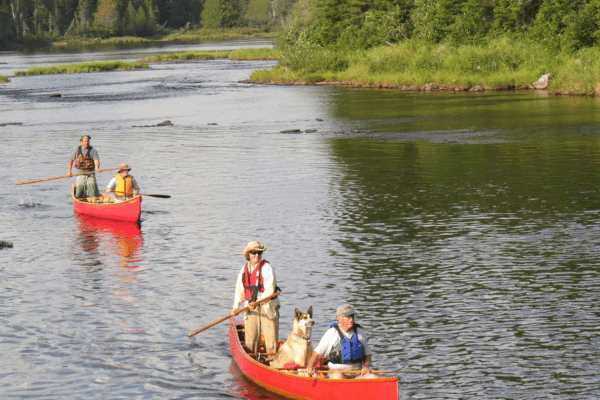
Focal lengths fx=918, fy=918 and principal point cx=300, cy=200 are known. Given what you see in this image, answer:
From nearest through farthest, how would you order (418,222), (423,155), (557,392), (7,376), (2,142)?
1. (557,392)
2. (7,376)
3. (418,222)
4. (423,155)
5. (2,142)

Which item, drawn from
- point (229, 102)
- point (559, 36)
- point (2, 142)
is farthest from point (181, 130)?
point (559, 36)

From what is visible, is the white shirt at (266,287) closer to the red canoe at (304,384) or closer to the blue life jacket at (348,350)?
the red canoe at (304,384)

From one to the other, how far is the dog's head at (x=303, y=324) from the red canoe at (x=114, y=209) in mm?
16696

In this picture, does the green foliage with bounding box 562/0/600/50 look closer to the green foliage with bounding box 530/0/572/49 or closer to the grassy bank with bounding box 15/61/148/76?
the green foliage with bounding box 530/0/572/49

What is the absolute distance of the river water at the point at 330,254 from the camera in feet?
61.7

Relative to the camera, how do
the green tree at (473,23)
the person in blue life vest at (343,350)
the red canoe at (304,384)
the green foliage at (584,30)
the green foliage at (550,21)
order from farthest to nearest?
the green tree at (473,23) < the green foliage at (550,21) < the green foliage at (584,30) < the person in blue life vest at (343,350) < the red canoe at (304,384)

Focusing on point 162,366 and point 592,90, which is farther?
point 592,90

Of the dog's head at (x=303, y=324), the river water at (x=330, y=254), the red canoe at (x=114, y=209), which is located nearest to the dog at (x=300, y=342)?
the dog's head at (x=303, y=324)

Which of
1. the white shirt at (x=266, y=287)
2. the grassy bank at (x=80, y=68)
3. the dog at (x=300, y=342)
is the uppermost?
the grassy bank at (x=80, y=68)

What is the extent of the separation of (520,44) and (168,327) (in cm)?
6526

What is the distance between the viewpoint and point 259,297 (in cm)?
1725

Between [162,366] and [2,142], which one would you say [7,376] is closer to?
[162,366]

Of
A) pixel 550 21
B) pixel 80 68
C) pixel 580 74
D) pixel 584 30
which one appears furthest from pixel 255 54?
pixel 580 74

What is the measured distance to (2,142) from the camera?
193 feet
